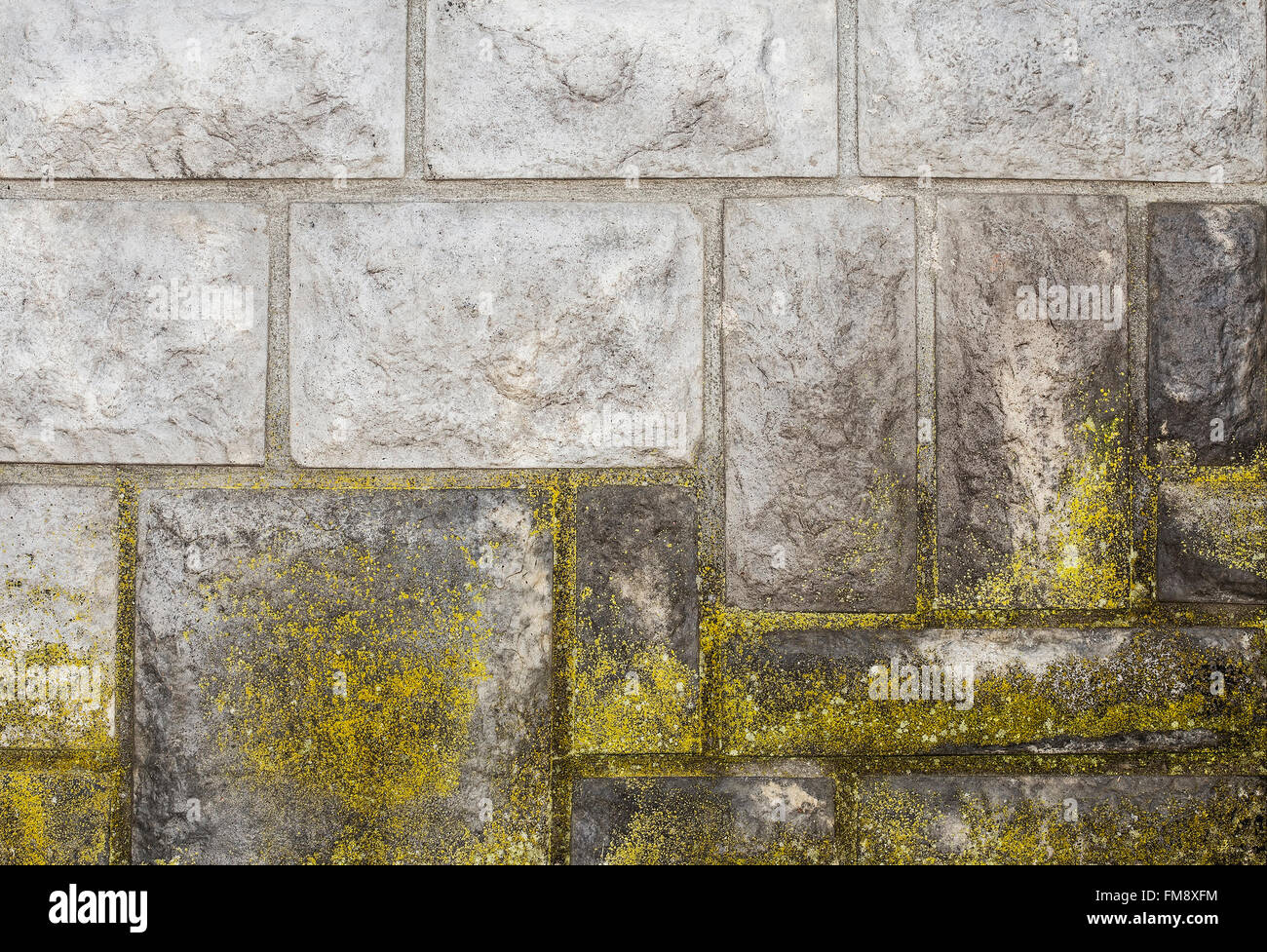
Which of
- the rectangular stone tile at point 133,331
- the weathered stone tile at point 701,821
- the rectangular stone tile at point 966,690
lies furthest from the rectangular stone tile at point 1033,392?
the rectangular stone tile at point 133,331

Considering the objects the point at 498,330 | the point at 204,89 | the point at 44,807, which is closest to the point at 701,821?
the point at 498,330

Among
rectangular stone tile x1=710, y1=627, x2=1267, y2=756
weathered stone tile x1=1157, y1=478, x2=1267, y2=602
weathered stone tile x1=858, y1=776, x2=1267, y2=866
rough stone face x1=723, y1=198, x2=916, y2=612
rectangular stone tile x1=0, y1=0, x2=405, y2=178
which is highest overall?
rectangular stone tile x1=0, y1=0, x2=405, y2=178

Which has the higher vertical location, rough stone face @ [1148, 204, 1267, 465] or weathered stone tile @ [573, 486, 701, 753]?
rough stone face @ [1148, 204, 1267, 465]

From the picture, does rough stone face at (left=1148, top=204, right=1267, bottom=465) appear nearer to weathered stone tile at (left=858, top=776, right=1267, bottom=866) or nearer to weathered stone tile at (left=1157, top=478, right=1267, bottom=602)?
weathered stone tile at (left=1157, top=478, right=1267, bottom=602)

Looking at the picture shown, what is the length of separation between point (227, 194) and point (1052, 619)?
191 cm

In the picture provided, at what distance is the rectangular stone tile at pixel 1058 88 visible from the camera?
1.40 meters

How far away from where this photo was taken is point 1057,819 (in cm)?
143

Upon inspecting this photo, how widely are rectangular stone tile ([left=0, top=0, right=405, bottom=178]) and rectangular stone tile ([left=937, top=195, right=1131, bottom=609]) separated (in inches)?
47.1

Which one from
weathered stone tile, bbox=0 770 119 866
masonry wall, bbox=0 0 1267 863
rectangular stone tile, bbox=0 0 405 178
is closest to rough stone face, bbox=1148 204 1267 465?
masonry wall, bbox=0 0 1267 863

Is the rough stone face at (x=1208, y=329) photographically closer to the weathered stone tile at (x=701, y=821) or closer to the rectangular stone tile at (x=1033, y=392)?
the rectangular stone tile at (x=1033, y=392)

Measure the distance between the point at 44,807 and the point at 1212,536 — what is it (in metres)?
2.45

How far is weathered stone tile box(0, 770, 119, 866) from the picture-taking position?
1.42 metres

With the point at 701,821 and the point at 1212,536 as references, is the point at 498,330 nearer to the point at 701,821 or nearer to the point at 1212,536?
the point at 701,821
